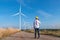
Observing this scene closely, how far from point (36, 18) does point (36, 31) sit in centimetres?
113

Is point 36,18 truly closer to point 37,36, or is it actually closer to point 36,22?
point 36,22

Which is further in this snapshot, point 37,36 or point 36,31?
point 37,36

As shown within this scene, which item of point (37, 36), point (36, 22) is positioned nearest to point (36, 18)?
point (36, 22)

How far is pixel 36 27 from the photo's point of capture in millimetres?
18156

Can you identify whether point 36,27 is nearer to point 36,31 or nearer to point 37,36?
point 36,31

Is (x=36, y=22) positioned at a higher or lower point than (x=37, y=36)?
higher

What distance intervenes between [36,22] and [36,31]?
2.59ft

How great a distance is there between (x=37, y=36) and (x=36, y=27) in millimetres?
1614

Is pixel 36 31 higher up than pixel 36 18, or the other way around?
pixel 36 18

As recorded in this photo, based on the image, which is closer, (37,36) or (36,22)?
(36,22)

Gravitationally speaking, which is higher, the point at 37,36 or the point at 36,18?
the point at 36,18

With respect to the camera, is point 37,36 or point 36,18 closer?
point 36,18

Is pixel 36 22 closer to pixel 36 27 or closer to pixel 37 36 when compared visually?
pixel 36 27

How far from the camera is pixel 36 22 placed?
18.2 m
